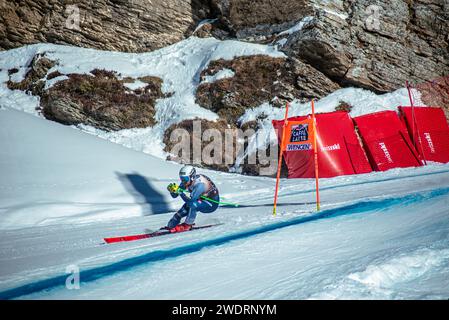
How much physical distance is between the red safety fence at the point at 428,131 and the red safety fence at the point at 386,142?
0.35 meters

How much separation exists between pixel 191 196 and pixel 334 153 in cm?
650

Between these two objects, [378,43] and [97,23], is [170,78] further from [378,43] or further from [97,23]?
[378,43]

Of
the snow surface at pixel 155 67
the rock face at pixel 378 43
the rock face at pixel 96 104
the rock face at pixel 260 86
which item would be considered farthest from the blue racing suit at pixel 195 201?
the rock face at pixel 378 43

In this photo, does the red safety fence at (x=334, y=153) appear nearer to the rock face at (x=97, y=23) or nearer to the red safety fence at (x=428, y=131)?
the red safety fence at (x=428, y=131)

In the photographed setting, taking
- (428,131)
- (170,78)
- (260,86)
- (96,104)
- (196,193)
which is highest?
(170,78)

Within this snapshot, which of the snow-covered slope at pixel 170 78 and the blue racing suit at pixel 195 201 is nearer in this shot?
the blue racing suit at pixel 195 201

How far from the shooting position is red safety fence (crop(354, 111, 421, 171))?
11094mm

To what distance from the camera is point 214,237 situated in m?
4.70

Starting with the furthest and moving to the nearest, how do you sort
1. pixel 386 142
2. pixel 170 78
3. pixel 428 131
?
pixel 170 78, pixel 428 131, pixel 386 142

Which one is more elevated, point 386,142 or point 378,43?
point 378,43

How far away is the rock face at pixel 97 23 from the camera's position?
21.1 metres

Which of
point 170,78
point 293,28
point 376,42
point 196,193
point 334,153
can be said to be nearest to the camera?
point 196,193

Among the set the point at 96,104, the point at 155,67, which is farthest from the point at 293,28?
the point at 96,104

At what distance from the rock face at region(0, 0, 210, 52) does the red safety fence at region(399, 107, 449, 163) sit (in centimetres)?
1603
